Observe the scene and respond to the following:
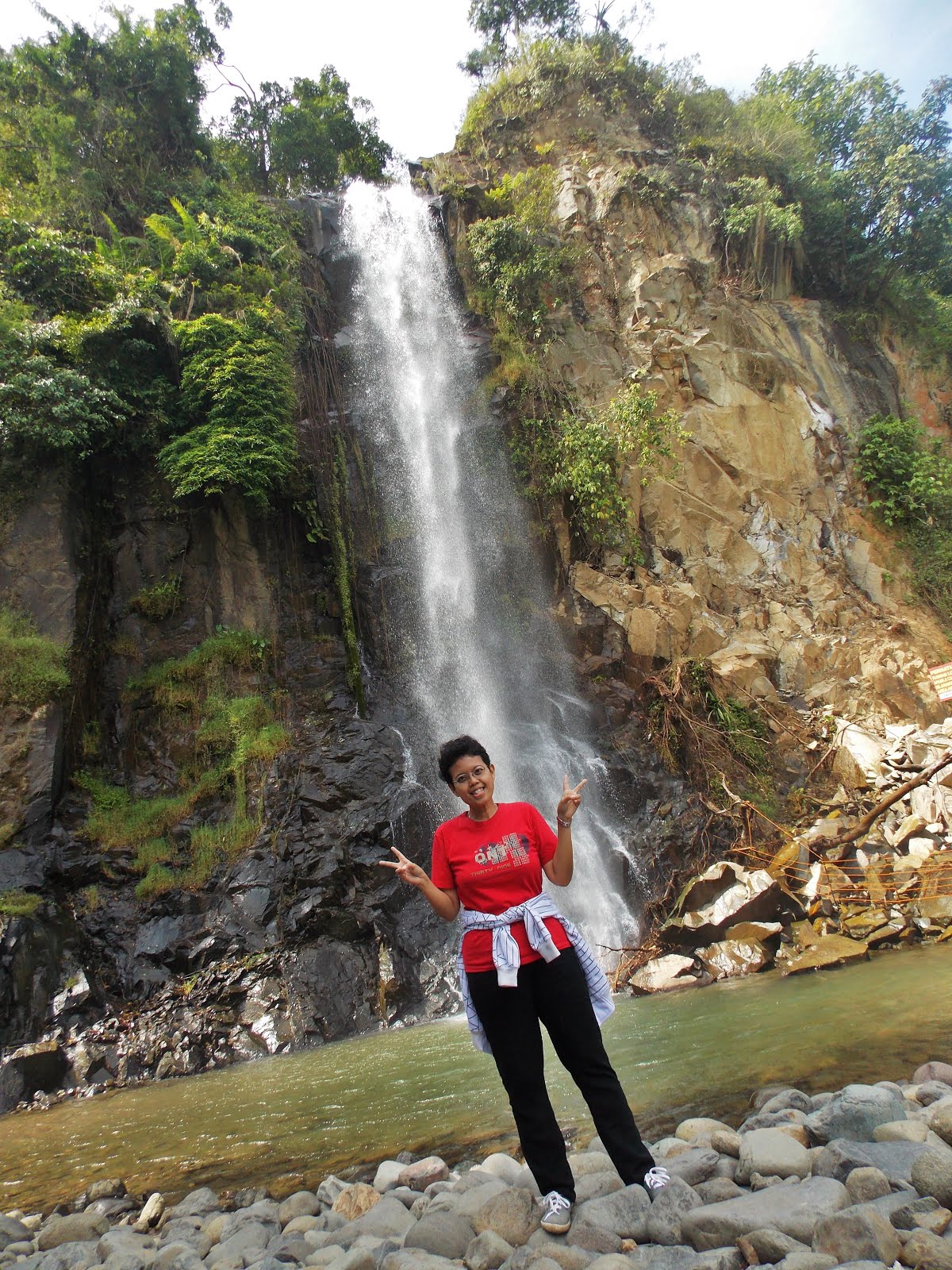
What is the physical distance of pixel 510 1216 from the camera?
2240mm

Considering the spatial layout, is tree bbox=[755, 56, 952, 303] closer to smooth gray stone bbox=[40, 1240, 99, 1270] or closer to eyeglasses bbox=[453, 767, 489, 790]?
eyeglasses bbox=[453, 767, 489, 790]

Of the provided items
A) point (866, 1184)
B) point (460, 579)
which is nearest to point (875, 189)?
point (460, 579)

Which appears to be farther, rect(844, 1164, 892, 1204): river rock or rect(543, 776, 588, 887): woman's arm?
rect(543, 776, 588, 887): woman's arm

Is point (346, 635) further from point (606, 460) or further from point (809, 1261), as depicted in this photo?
point (809, 1261)

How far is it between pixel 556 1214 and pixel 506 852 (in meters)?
1.02

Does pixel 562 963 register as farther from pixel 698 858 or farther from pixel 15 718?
pixel 15 718

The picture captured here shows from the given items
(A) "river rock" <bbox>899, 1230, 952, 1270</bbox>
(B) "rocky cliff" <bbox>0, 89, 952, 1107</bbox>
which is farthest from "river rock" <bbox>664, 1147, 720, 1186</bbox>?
(B) "rocky cliff" <bbox>0, 89, 952, 1107</bbox>

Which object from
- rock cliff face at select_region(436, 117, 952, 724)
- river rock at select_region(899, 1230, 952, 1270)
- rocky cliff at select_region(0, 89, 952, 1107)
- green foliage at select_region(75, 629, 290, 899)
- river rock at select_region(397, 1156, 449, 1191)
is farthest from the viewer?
rock cliff face at select_region(436, 117, 952, 724)

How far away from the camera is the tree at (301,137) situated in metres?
17.7

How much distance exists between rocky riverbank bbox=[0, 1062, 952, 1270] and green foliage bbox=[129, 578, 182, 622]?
8.72 metres

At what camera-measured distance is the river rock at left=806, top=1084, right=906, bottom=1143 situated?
8.26 feet

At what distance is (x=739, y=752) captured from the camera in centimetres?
1000

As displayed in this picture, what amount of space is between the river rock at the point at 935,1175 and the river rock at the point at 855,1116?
1.43ft

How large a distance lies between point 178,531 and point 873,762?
10.7 metres
